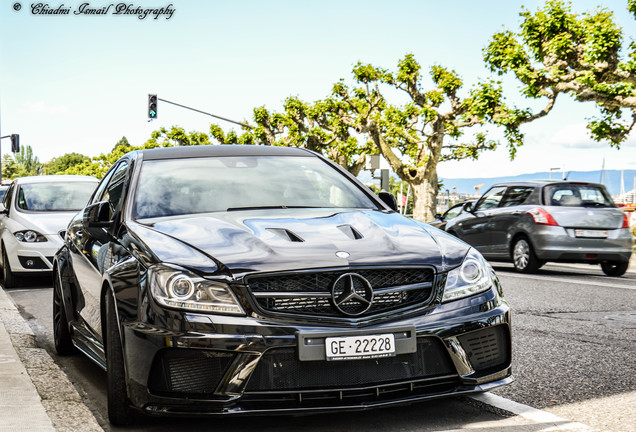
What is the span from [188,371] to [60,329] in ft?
9.60

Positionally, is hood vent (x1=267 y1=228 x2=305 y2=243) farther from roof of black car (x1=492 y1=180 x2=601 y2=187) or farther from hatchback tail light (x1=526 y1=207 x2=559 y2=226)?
roof of black car (x1=492 y1=180 x2=601 y2=187)

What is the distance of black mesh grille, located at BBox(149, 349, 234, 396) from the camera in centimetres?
361

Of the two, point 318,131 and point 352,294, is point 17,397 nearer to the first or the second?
point 352,294

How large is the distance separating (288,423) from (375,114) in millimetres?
35788

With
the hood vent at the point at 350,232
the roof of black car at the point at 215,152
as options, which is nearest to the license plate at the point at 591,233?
the roof of black car at the point at 215,152

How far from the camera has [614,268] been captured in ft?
46.1

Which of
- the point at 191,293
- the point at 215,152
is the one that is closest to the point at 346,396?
the point at 191,293

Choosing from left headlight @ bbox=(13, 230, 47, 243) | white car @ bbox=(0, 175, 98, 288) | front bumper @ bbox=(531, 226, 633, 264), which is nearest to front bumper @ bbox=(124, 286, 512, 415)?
white car @ bbox=(0, 175, 98, 288)

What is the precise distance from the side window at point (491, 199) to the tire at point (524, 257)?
1.03 metres

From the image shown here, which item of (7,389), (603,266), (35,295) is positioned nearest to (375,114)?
(603,266)

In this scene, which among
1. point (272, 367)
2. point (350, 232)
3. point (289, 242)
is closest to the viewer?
point (272, 367)

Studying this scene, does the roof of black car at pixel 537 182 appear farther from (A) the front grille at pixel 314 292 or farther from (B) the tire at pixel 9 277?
(A) the front grille at pixel 314 292

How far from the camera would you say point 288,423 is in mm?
4172

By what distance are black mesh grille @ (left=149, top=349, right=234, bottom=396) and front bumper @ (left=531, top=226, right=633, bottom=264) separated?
10759 mm
